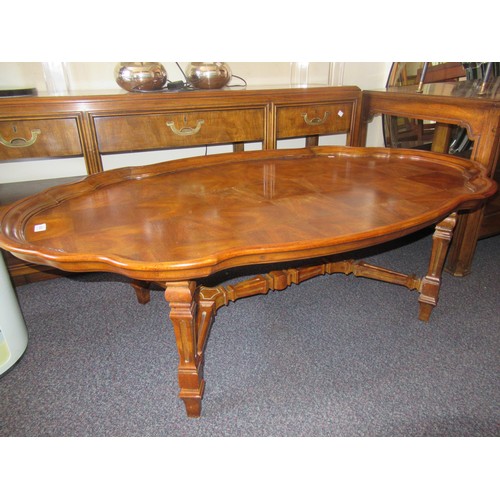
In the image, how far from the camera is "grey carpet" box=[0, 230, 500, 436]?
3.88 feet

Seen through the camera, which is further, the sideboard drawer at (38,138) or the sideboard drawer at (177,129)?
the sideboard drawer at (177,129)

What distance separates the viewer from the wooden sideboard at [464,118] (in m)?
1.60

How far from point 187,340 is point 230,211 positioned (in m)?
0.40

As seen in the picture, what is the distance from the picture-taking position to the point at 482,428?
3.76 feet

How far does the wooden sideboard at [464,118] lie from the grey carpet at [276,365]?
0.21 m

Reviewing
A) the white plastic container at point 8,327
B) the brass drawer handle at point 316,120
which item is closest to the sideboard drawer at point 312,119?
the brass drawer handle at point 316,120

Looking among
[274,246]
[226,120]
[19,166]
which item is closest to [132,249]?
[274,246]

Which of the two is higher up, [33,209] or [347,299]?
[33,209]

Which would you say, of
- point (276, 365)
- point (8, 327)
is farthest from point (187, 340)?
point (8, 327)

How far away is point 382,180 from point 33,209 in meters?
1.19

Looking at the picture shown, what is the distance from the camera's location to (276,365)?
140 centimetres

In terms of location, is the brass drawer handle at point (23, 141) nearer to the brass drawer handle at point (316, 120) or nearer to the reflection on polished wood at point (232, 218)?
the reflection on polished wood at point (232, 218)
